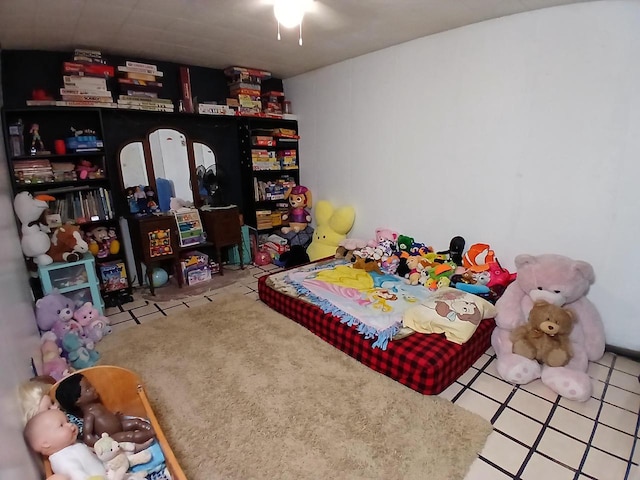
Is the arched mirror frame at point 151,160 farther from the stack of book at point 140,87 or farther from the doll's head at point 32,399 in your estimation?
the doll's head at point 32,399

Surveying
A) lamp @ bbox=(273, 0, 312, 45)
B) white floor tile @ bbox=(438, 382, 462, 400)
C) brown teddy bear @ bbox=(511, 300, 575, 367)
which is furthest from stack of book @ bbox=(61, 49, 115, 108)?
brown teddy bear @ bbox=(511, 300, 575, 367)

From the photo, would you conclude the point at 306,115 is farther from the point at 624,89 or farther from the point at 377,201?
the point at 624,89

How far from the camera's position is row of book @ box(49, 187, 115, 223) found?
2988mm

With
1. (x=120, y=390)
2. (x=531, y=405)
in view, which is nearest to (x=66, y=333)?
(x=120, y=390)

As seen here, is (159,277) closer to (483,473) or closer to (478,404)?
(478,404)

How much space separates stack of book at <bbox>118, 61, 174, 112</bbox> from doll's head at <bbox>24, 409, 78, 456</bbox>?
2776 millimetres

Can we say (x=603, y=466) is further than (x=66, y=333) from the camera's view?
No

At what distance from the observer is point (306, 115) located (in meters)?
4.21

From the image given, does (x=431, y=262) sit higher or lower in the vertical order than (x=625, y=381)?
higher

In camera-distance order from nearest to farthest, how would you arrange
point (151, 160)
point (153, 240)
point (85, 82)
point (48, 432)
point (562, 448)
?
point (48, 432) → point (562, 448) → point (85, 82) → point (153, 240) → point (151, 160)

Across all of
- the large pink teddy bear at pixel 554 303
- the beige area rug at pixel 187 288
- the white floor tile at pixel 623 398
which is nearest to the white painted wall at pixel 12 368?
the beige area rug at pixel 187 288

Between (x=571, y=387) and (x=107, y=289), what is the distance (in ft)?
12.1

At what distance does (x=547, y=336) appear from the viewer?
6.68ft

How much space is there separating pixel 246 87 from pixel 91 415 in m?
3.45
